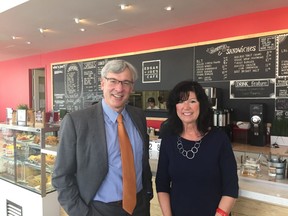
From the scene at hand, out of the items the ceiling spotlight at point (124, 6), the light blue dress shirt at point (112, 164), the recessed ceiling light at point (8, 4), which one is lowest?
the light blue dress shirt at point (112, 164)

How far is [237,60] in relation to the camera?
3.74 meters

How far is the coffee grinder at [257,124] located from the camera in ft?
10.8

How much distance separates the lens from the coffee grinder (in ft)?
10.8

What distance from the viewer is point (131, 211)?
1.32 meters

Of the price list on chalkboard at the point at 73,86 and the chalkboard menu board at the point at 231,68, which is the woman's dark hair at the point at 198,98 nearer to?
the chalkboard menu board at the point at 231,68

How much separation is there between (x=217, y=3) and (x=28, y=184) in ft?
10.3

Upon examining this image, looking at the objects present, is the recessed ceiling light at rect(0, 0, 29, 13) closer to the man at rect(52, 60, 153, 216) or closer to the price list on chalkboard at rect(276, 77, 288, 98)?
the man at rect(52, 60, 153, 216)

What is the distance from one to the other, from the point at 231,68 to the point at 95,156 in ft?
10.2

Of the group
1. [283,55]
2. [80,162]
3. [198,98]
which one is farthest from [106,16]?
[80,162]

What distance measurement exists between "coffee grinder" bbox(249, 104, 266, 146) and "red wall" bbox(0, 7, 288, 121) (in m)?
1.11

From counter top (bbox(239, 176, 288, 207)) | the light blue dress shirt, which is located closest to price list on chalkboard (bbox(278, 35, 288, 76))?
counter top (bbox(239, 176, 288, 207))

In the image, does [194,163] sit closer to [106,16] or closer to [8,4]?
[106,16]

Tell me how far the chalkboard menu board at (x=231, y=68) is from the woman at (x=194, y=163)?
8.55 feet

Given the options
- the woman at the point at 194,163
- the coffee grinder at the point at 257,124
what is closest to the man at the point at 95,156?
the woman at the point at 194,163
